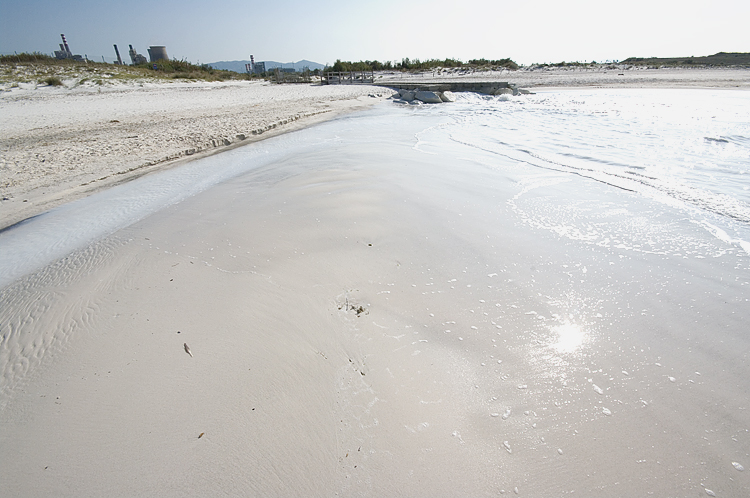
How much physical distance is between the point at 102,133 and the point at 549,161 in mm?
9479

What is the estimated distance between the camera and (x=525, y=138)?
7.31m

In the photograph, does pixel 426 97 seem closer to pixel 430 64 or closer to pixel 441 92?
pixel 441 92

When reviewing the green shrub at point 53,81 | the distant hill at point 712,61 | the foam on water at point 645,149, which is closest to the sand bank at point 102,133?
the green shrub at point 53,81

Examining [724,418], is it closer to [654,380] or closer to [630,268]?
[654,380]

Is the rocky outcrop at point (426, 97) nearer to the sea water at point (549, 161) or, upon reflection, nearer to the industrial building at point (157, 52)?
the sea water at point (549, 161)

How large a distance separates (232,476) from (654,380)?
80.6 inches

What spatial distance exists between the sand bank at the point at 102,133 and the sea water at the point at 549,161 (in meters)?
0.64

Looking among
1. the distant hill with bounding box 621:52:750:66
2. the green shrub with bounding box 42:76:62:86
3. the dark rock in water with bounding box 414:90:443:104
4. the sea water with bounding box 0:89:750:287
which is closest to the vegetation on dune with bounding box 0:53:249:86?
the green shrub with bounding box 42:76:62:86

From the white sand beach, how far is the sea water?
21 centimetres

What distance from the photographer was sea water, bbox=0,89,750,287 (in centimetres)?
329

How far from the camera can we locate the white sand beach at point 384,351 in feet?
4.33

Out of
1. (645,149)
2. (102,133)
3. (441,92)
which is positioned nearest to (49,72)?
(102,133)

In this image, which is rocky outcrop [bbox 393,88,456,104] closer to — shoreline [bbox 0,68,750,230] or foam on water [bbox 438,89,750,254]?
shoreline [bbox 0,68,750,230]

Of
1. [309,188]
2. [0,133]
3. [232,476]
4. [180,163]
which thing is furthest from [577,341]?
[0,133]
